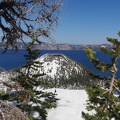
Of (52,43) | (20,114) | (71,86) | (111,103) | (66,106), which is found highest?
(52,43)

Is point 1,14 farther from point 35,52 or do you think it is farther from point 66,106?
point 66,106

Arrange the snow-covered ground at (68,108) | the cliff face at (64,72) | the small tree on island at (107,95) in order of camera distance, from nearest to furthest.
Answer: the small tree on island at (107,95)
the snow-covered ground at (68,108)
the cliff face at (64,72)

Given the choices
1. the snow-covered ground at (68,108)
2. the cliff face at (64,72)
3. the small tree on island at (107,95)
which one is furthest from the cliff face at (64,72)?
the small tree on island at (107,95)

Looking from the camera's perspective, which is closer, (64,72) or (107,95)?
(107,95)

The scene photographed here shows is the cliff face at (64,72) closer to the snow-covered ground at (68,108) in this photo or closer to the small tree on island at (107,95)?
the snow-covered ground at (68,108)

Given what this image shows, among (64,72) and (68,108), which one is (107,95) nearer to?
(68,108)

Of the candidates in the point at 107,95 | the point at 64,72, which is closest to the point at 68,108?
the point at 107,95

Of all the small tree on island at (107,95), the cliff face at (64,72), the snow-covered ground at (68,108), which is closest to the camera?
the small tree on island at (107,95)

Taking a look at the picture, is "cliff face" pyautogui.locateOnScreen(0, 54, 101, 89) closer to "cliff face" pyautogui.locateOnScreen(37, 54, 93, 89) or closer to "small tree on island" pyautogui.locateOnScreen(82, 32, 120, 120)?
"cliff face" pyautogui.locateOnScreen(37, 54, 93, 89)

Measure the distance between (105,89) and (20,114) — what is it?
975 cm

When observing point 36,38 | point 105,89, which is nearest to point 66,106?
point 105,89

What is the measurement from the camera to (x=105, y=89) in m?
19.3

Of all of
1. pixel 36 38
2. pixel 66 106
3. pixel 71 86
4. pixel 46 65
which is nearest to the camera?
pixel 36 38

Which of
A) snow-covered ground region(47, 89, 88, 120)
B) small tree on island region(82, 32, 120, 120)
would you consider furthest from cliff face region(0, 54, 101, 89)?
small tree on island region(82, 32, 120, 120)
